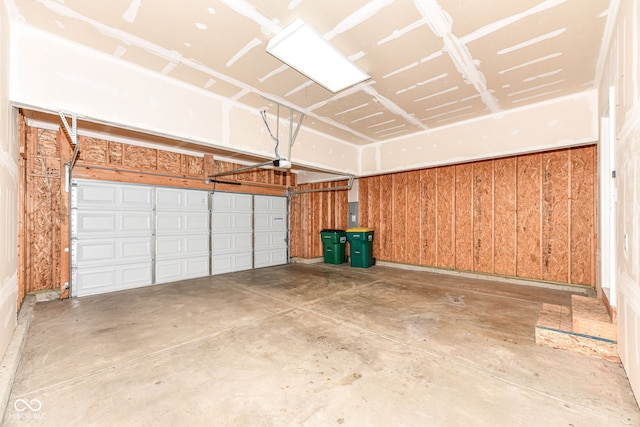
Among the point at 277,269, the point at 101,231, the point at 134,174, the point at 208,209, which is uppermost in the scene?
the point at 134,174

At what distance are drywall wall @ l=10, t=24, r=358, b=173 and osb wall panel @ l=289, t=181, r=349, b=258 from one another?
3.89 meters

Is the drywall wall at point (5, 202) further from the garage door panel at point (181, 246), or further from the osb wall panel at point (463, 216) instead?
the osb wall panel at point (463, 216)

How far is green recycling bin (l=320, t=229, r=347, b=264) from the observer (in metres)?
7.76

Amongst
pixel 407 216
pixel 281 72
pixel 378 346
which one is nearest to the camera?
pixel 378 346

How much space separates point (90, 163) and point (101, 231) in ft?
4.06

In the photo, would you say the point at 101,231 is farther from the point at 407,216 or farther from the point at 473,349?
the point at 407,216

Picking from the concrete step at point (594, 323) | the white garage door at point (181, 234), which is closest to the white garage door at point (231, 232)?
the white garage door at point (181, 234)

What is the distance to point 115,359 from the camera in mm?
2510

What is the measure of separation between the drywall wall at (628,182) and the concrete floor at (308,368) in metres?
0.35

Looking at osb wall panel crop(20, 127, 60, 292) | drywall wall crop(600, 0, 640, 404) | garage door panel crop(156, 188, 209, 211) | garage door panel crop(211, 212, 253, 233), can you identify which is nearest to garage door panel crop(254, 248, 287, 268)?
garage door panel crop(211, 212, 253, 233)

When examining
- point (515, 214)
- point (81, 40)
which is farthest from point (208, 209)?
point (515, 214)

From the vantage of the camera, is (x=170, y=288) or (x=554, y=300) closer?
(x=554, y=300)

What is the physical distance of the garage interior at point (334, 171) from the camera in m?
2.03

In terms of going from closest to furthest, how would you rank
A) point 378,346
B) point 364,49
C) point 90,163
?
1. point 378,346
2. point 364,49
3. point 90,163
